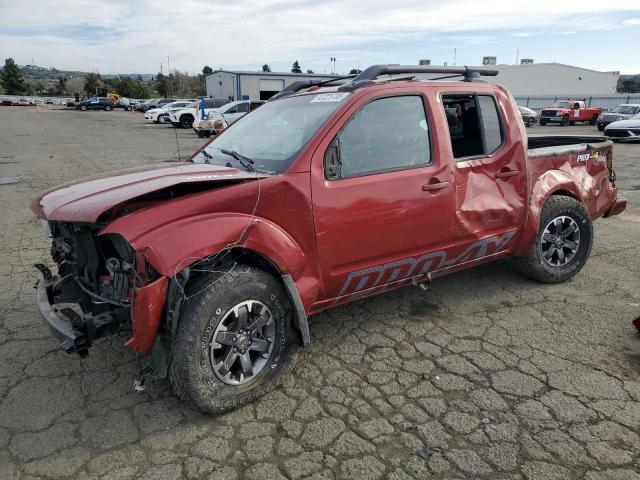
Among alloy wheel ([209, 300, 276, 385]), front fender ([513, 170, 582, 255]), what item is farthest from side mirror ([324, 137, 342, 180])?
front fender ([513, 170, 582, 255])

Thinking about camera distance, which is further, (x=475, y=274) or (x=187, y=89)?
(x=187, y=89)

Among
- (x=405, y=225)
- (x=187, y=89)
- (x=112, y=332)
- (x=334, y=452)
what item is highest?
(x=187, y=89)

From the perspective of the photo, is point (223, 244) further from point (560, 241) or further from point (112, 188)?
point (560, 241)

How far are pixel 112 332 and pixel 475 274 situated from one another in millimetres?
3590

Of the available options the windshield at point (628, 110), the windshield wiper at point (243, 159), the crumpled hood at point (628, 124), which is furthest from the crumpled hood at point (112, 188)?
the windshield at point (628, 110)

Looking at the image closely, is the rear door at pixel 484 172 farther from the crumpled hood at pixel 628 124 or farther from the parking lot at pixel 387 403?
the crumpled hood at pixel 628 124

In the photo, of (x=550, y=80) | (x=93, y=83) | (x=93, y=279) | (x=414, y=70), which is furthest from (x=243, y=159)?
(x=93, y=83)

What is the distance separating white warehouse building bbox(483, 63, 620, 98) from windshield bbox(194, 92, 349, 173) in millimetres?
63994

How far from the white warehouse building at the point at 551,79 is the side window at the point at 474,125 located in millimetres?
63223

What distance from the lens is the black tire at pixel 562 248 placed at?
4426mm

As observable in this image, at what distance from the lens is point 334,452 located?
2.53 metres

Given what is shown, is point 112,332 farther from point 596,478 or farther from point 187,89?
point 187,89

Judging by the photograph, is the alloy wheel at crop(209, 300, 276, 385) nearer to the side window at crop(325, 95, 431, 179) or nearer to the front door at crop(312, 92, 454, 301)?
the front door at crop(312, 92, 454, 301)

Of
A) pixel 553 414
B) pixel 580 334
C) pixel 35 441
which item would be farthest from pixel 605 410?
pixel 35 441
